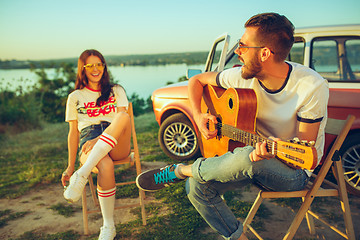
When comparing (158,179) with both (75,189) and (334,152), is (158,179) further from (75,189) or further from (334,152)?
(334,152)

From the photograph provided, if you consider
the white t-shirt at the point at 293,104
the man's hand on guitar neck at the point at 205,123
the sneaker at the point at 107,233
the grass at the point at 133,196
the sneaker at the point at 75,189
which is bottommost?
the grass at the point at 133,196

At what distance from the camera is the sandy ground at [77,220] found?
281cm

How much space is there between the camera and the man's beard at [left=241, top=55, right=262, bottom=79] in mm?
2307

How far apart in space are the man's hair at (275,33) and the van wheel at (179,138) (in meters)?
2.74

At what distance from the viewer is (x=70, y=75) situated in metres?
13.8

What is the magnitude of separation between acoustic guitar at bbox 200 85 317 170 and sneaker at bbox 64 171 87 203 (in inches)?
53.9

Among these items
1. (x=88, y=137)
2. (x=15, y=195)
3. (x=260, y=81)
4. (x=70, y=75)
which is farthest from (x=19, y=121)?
(x=260, y=81)

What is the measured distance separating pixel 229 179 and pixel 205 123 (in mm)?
934

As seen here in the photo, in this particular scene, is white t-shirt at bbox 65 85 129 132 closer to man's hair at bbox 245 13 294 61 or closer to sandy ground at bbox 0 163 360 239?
sandy ground at bbox 0 163 360 239

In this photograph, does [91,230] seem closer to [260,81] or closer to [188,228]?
[188,228]

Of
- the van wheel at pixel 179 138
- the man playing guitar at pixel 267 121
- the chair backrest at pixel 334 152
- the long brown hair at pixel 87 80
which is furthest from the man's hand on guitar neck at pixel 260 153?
the van wheel at pixel 179 138

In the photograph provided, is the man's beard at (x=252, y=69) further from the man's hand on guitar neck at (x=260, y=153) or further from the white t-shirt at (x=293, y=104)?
the man's hand on guitar neck at (x=260, y=153)

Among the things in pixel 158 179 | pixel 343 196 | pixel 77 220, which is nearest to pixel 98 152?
pixel 158 179

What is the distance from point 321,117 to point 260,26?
859 mm
